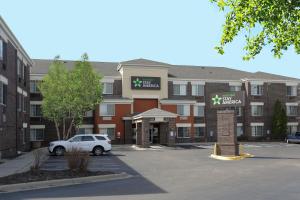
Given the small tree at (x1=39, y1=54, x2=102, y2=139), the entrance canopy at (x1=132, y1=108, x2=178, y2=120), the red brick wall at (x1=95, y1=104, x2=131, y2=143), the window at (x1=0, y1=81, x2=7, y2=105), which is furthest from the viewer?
the red brick wall at (x1=95, y1=104, x2=131, y2=143)

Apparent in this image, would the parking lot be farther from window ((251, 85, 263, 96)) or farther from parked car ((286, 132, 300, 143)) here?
window ((251, 85, 263, 96))

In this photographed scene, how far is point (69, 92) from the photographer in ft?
149

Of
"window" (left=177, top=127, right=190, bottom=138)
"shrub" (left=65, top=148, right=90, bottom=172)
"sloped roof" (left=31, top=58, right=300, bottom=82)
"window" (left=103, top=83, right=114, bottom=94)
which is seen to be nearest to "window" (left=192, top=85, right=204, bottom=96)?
"sloped roof" (left=31, top=58, right=300, bottom=82)

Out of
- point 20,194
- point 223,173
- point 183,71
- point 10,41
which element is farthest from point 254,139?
point 20,194

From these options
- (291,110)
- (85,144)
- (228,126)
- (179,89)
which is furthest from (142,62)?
(228,126)

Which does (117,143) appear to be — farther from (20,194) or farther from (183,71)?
(20,194)

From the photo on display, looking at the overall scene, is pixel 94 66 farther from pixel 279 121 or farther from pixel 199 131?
pixel 279 121

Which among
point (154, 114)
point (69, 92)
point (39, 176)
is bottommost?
point (39, 176)

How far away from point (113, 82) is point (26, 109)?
42.4ft

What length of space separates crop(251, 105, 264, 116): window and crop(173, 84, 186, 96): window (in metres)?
9.90

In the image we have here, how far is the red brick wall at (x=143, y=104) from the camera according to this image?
5384 centimetres

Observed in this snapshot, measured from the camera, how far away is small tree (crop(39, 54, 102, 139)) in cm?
4522

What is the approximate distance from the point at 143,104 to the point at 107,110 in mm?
4640

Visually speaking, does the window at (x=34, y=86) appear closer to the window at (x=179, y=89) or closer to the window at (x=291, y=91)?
the window at (x=179, y=89)
